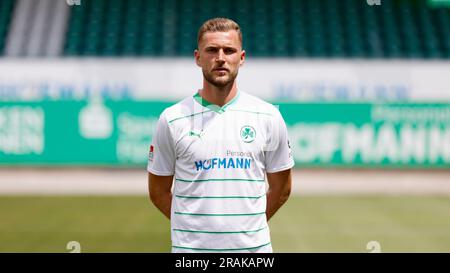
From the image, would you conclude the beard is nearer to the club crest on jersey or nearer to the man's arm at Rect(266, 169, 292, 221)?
the club crest on jersey

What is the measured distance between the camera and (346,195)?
12.4 meters

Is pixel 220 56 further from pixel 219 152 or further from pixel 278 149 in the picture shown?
pixel 278 149

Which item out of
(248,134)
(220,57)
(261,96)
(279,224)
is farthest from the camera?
(261,96)

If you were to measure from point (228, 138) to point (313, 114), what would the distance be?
36.8ft

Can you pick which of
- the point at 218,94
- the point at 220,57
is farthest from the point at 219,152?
the point at 220,57

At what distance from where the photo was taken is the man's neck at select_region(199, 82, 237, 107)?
327 centimetres

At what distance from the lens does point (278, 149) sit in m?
3.41

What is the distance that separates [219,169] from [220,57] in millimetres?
548

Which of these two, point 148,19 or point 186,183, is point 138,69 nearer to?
point 148,19

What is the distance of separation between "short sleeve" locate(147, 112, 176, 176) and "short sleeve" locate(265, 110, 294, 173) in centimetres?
50

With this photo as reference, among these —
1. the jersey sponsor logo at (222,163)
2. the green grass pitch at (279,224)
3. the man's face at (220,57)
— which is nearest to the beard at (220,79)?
the man's face at (220,57)

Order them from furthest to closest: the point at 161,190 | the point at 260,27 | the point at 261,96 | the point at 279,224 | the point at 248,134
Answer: the point at 260,27 < the point at 261,96 < the point at 279,224 < the point at 161,190 < the point at 248,134

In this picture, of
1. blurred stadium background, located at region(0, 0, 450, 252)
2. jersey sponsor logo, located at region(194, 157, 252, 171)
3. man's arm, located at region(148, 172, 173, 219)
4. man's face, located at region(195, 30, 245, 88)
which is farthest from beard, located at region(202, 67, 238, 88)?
blurred stadium background, located at region(0, 0, 450, 252)
